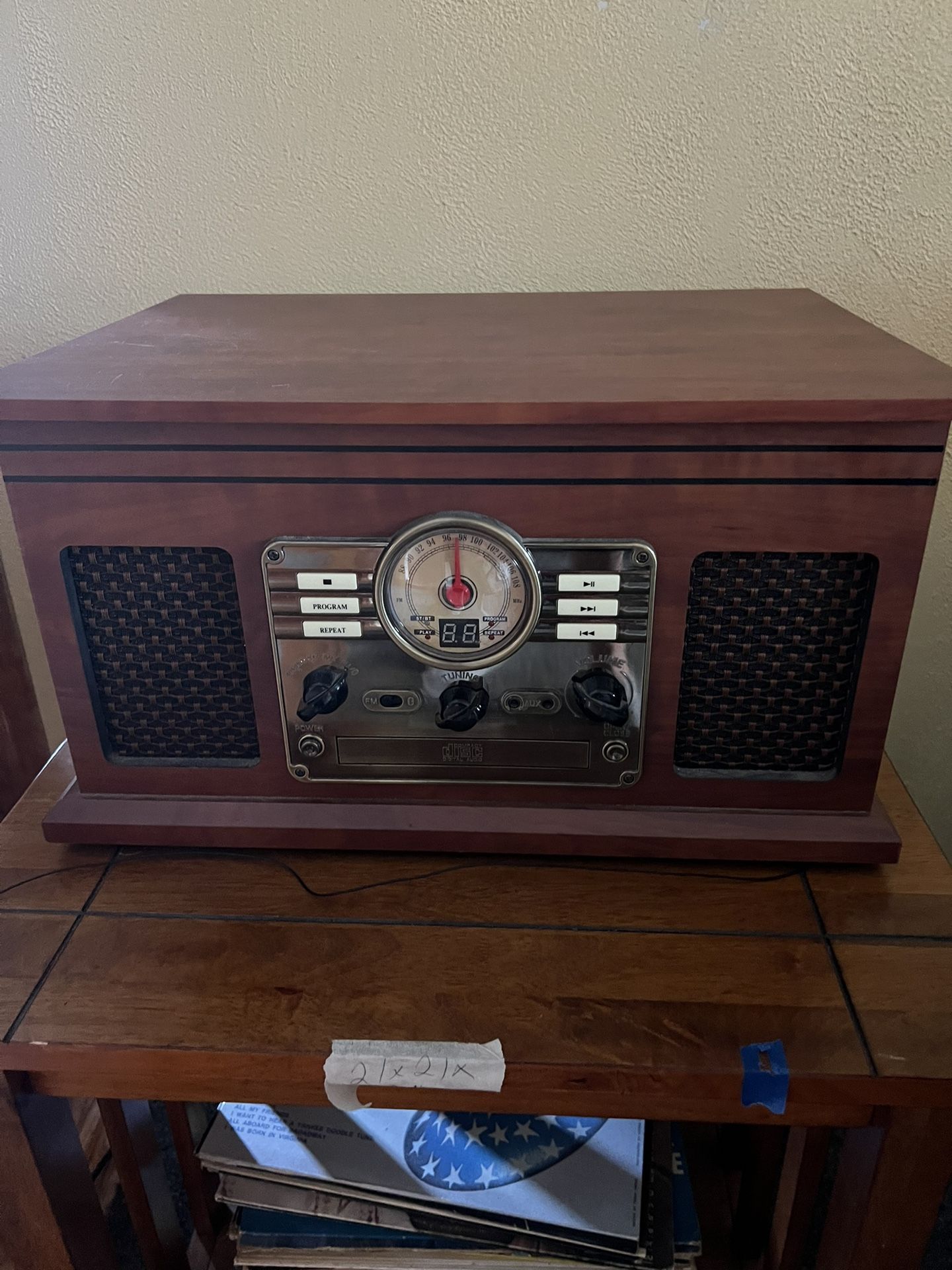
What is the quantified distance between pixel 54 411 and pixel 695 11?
768mm

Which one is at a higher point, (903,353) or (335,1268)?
(903,353)

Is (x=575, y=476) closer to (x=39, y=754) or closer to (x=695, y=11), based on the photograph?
(x=695, y=11)

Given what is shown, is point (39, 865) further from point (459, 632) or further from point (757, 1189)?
point (757, 1189)

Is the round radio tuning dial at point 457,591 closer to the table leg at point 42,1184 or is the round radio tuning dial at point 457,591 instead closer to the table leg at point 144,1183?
the table leg at point 42,1184

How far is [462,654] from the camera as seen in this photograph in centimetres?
68

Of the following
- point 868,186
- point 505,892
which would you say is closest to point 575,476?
point 505,892

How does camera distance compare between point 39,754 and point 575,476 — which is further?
point 39,754

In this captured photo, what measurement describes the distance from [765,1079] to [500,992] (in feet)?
0.57

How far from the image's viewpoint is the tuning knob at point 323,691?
69 centimetres

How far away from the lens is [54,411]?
0.62 m

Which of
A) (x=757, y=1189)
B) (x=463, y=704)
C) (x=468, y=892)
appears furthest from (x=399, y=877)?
(x=757, y=1189)

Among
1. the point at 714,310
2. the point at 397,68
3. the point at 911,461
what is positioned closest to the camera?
the point at 911,461

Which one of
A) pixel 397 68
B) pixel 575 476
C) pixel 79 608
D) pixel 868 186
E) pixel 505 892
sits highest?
pixel 397 68

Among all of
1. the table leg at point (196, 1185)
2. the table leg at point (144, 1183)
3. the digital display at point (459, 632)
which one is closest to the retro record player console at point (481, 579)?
the digital display at point (459, 632)
